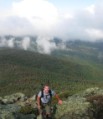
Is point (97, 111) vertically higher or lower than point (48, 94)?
lower

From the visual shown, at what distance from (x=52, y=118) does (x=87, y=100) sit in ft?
13.8

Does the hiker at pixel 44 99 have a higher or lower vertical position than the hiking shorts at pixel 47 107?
higher

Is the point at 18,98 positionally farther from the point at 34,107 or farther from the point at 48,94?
the point at 48,94

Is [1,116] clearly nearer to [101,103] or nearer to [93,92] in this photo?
[101,103]

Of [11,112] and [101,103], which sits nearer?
[11,112]

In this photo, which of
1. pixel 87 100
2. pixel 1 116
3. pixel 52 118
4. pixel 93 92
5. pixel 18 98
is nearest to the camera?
pixel 1 116

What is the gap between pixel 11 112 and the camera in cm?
2941

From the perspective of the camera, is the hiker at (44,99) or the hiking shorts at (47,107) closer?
the hiker at (44,99)

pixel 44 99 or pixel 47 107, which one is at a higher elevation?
pixel 44 99

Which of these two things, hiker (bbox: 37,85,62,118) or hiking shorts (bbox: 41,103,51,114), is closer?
hiker (bbox: 37,85,62,118)

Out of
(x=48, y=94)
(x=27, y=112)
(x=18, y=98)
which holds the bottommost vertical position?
(x=18, y=98)

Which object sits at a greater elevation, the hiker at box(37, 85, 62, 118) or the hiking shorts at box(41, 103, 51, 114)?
the hiker at box(37, 85, 62, 118)

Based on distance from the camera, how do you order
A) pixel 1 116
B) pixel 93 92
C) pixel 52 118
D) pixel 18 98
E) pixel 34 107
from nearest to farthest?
pixel 1 116 < pixel 52 118 < pixel 34 107 < pixel 93 92 < pixel 18 98

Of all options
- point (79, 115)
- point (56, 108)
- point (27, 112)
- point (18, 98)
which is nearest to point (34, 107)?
point (27, 112)
